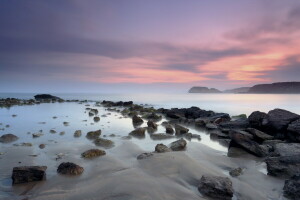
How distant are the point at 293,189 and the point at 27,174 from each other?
587 cm

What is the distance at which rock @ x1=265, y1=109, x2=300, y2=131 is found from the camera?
512 inches

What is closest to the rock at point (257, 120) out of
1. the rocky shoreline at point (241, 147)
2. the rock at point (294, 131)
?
the rocky shoreline at point (241, 147)

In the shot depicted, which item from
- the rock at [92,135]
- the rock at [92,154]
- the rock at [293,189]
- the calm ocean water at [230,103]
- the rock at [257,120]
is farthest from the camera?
the calm ocean water at [230,103]

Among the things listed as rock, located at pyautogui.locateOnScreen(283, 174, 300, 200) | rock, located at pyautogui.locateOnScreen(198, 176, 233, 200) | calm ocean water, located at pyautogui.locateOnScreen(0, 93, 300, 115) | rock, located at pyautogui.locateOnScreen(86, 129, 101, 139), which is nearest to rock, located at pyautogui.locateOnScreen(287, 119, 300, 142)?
rock, located at pyautogui.locateOnScreen(283, 174, 300, 200)

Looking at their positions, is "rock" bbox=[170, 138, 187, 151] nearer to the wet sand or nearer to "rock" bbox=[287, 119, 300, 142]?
the wet sand

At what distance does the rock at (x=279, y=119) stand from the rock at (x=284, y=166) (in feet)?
21.8

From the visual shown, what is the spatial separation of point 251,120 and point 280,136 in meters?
2.61

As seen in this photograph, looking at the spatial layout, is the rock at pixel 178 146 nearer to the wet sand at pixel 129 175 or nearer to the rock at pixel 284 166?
the wet sand at pixel 129 175

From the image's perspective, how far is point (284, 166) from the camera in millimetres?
6805

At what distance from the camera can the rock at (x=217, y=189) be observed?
4.98 metres

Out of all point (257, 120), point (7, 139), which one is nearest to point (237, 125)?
point (257, 120)

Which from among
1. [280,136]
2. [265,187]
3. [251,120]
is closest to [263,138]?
[280,136]

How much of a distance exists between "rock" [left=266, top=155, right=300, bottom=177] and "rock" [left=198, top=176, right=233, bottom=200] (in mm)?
2326

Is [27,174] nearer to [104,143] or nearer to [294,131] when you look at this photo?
[104,143]
